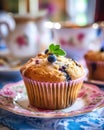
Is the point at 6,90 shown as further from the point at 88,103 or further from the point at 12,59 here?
the point at 12,59

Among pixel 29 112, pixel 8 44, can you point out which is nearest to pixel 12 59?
pixel 8 44

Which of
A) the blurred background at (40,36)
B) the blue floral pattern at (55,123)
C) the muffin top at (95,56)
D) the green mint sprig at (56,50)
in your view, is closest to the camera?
the blue floral pattern at (55,123)

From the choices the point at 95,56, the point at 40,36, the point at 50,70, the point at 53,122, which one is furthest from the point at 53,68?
the point at 40,36

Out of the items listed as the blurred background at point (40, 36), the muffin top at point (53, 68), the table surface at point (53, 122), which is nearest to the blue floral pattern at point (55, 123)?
the table surface at point (53, 122)

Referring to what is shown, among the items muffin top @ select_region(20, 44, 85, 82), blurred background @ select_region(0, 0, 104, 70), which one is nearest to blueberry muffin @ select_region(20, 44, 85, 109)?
muffin top @ select_region(20, 44, 85, 82)

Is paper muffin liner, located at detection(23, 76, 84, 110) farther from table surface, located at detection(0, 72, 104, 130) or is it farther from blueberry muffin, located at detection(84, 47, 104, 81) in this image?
blueberry muffin, located at detection(84, 47, 104, 81)

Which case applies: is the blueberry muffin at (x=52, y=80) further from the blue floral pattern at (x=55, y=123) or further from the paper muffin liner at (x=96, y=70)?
the paper muffin liner at (x=96, y=70)

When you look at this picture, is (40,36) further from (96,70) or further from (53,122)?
(53,122)
